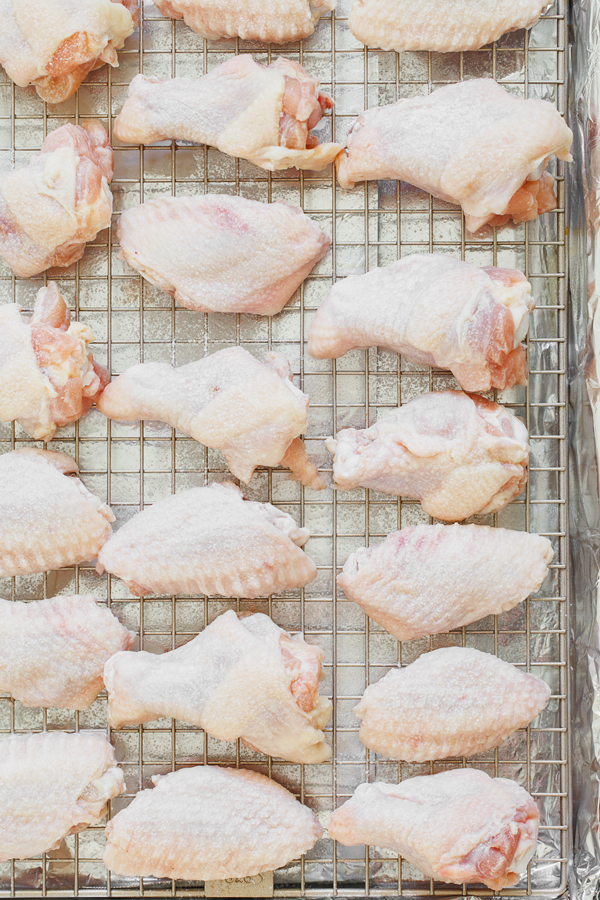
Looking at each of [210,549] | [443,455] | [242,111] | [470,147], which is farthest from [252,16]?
[210,549]

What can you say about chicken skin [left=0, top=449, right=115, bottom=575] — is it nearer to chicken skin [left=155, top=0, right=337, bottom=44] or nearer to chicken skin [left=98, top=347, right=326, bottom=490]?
chicken skin [left=98, top=347, right=326, bottom=490]

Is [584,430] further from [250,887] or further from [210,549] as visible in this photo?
[250,887]

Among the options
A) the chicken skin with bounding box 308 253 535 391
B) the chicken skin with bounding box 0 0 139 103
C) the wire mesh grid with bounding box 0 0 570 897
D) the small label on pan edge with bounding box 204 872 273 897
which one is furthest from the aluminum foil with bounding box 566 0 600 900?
the chicken skin with bounding box 0 0 139 103

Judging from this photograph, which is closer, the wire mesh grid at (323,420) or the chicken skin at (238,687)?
the chicken skin at (238,687)

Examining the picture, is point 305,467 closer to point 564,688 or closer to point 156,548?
point 156,548

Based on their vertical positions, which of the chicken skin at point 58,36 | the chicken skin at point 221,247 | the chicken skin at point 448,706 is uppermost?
the chicken skin at point 58,36

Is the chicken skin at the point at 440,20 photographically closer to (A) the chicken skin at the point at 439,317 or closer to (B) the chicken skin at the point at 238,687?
(A) the chicken skin at the point at 439,317

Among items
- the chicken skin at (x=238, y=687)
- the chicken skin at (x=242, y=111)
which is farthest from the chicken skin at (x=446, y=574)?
the chicken skin at (x=242, y=111)
